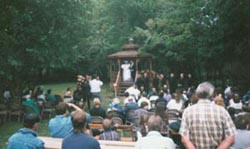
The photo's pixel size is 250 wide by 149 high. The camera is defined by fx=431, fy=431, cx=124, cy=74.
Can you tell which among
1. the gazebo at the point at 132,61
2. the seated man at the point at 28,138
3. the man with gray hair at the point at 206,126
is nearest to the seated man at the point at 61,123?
the seated man at the point at 28,138

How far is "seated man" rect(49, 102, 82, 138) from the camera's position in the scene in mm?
6934

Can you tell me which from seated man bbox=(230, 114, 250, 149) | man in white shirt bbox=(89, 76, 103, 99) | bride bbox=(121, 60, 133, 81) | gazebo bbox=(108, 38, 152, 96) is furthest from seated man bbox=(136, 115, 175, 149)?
bride bbox=(121, 60, 133, 81)

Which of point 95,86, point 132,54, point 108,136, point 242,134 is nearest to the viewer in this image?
point 242,134

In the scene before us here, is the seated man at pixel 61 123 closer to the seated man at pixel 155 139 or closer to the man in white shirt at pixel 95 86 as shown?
the seated man at pixel 155 139

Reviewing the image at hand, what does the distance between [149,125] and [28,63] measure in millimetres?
15388

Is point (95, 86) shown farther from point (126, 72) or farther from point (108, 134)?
point (108, 134)

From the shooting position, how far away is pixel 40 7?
19.3m

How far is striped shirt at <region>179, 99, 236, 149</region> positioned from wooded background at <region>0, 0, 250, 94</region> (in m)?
A: 13.1

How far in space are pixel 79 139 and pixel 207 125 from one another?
1557 millimetres

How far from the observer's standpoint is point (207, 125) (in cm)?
518

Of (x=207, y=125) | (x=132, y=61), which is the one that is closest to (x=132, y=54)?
(x=132, y=61)

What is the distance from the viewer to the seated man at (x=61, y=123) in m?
6.93

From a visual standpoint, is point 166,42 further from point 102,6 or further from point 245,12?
point 102,6

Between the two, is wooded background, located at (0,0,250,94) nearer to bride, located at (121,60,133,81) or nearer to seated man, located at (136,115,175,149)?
bride, located at (121,60,133,81)
